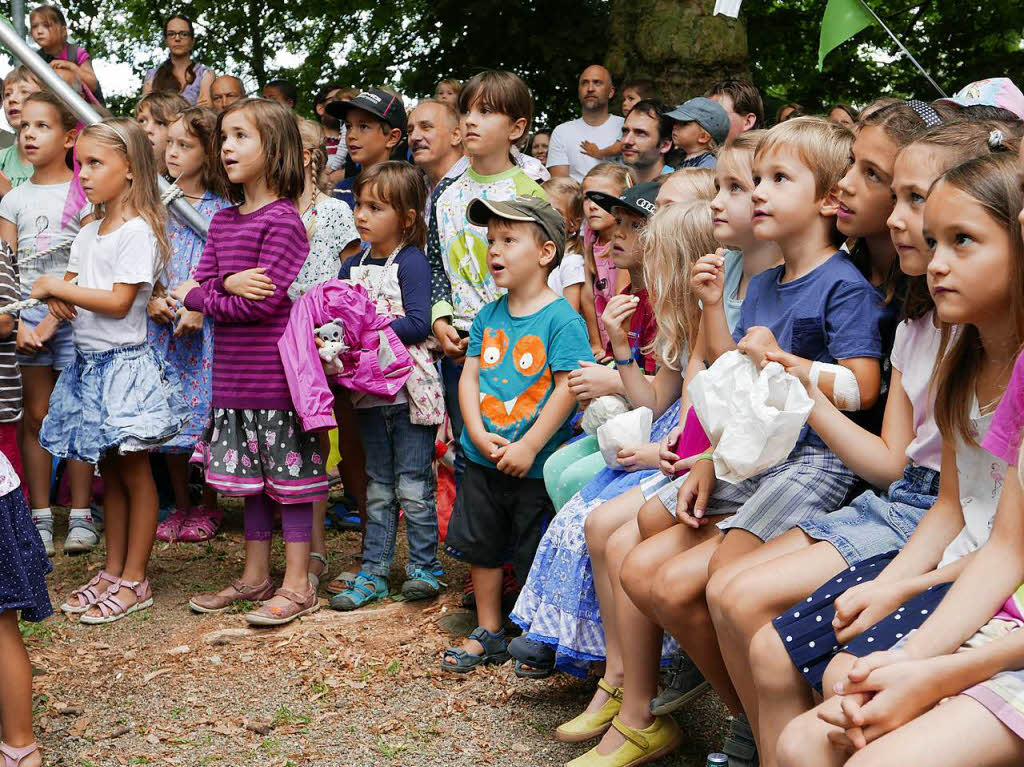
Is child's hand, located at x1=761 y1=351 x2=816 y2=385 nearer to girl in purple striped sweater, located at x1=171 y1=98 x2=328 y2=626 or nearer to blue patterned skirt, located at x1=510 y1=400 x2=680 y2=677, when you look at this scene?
blue patterned skirt, located at x1=510 y1=400 x2=680 y2=677

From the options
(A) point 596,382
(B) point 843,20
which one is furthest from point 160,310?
(B) point 843,20

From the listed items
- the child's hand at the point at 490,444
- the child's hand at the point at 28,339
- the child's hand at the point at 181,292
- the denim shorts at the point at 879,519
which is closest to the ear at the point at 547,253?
the child's hand at the point at 490,444

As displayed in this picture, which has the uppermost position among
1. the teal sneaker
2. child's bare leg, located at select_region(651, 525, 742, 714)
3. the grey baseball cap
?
the grey baseball cap

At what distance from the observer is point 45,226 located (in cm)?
607

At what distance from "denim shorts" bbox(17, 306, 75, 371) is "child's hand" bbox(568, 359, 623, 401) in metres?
Answer: 3.13

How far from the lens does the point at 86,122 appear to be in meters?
5.79

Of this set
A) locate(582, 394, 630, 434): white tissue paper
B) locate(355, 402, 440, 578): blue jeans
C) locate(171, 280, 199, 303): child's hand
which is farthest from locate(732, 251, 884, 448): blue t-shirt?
locate(171, 280, 199, 303): child's hand

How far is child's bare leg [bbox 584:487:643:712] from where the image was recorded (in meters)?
3.63

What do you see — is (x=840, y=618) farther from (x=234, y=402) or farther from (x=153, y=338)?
(x=153, y=338)

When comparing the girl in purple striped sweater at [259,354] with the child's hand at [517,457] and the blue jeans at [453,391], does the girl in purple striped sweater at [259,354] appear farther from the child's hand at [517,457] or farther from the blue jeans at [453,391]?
the child's hand at [517,457]

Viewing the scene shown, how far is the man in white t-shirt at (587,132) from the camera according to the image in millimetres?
8555

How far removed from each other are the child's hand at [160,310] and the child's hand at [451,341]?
4.74ft

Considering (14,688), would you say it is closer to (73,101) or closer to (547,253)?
(547,253)

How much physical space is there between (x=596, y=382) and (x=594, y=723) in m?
1.16
